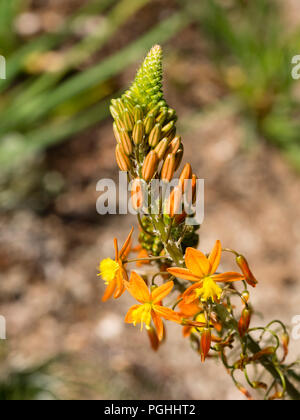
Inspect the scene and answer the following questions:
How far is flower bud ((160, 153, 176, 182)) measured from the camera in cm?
86

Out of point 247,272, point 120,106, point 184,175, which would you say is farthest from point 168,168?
point 247,272

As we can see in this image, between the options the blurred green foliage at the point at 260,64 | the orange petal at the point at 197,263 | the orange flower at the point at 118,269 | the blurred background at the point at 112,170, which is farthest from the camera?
the blurred green foliage at the point at 260,64

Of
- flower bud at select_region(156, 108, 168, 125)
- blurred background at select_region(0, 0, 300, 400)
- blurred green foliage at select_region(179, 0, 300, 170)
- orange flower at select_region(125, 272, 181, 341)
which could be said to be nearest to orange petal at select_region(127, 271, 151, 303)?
orange flower at select_region(125, 272, 181, 341)

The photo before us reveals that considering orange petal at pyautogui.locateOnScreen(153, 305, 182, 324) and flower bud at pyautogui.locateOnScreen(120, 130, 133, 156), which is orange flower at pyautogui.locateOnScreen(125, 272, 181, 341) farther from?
flower bud at pyautogui.locateOnScreen(120, 130, 133, 156)

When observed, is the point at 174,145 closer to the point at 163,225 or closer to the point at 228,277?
the point at 163,225

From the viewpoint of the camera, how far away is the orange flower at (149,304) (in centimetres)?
85

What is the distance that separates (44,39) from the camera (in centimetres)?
264

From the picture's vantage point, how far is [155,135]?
2.81ft

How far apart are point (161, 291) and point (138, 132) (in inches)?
12.4

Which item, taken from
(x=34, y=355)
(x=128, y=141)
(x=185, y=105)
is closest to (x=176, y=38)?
(x=185, y=105)

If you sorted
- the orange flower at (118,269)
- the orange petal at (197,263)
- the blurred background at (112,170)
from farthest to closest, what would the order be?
the blurred background at (112,170) → the orange flower at (118,269) → the orange petal at (197,263)

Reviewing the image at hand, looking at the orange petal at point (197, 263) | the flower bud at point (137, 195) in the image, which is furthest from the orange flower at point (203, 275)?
the flower bud at point (137, 195)

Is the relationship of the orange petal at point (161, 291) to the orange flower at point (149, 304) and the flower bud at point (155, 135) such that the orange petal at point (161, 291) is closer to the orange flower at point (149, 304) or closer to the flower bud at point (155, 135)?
the orange flower at point (149, 304)

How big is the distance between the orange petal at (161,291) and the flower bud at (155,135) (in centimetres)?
28
